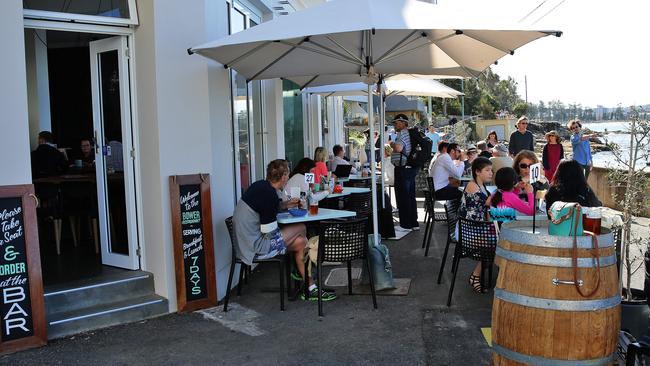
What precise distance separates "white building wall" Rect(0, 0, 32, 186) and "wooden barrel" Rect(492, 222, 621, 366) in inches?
139

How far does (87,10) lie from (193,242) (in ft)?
7.12

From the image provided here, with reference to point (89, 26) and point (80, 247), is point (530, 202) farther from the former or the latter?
point (80, 247)

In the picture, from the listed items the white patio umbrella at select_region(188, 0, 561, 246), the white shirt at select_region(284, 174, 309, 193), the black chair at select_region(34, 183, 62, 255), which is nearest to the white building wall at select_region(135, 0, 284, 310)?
the white patio umbrella at select_region(188, 0, 561, 246)

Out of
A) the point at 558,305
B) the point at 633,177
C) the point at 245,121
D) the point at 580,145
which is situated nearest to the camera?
the point at 558,305

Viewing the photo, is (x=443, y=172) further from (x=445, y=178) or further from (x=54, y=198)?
(x=54, y=198)

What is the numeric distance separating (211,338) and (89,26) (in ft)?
9.12

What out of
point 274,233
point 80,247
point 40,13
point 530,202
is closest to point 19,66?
point 40,13

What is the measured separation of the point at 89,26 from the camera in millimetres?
5160

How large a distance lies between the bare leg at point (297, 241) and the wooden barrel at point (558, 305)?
271 cm

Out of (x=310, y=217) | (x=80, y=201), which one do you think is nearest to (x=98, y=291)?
(x=310, y=217)

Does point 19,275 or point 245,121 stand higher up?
point 245,121

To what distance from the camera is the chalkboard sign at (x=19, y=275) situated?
4.45 metres

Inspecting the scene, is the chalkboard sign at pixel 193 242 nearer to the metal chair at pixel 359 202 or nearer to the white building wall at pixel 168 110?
the white building wall at pixel 168 110

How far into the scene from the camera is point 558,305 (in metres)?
3.04
